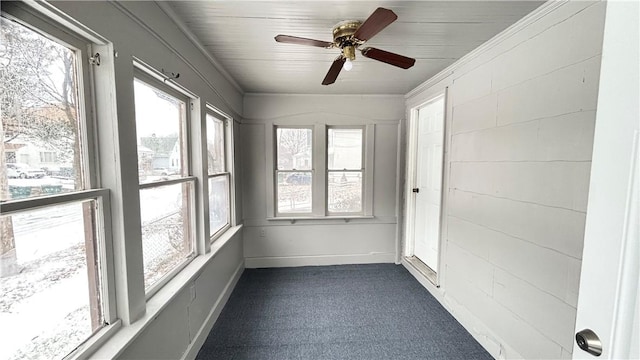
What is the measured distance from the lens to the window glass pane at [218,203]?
8.03 feet

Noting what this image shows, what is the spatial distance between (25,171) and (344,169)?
9.72 ft

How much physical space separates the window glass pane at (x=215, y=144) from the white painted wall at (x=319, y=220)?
512mm

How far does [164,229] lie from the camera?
1.67 meters

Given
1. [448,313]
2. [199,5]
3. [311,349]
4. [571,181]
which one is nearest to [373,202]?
[448,313]

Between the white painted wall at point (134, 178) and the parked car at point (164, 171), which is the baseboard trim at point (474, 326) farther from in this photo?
the parked car at point (164, 171)

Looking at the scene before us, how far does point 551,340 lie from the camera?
1451 mm

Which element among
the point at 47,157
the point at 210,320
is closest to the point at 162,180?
the point at 47,157

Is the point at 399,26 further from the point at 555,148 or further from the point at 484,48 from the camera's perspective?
the point at 555,148

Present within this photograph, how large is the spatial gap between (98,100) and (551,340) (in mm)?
2708

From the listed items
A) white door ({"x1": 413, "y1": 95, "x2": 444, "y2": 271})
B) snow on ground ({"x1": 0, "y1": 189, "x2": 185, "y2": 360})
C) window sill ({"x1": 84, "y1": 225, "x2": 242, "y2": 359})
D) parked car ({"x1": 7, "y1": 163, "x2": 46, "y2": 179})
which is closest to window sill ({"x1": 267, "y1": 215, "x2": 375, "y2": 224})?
white door ({"x1": 413, "y1": 95, "x2": 444, "y2": 271})

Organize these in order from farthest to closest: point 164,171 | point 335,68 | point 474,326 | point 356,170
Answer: point 356,170 < point 474,326 < point 335,68 < point 164,171

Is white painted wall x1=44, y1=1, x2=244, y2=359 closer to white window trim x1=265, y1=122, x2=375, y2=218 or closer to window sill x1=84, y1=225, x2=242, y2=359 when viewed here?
window sill x1=84, y1=225, x2=242, y2=359

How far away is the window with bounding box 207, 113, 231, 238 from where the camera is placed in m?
→ 2.44

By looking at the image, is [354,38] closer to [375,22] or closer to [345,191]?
[375,22]
